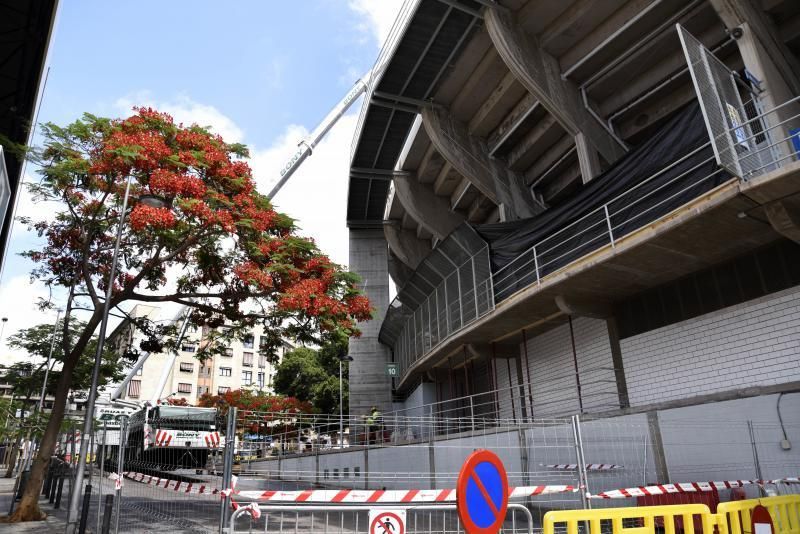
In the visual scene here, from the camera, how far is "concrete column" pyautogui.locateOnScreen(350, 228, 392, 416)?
34.8 meters

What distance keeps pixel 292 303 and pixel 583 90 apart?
12439mm

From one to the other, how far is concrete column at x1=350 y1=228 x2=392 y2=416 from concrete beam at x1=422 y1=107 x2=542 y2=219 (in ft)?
46.3

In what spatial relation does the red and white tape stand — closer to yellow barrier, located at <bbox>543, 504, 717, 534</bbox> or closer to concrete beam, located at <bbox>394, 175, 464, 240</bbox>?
yellow barrier, located at <bbox>543, 504, 717, 534</bbox>

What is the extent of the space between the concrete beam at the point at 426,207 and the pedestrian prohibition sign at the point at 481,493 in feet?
76.9

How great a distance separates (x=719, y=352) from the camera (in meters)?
12.1

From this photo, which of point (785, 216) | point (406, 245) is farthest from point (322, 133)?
point (785, 216)

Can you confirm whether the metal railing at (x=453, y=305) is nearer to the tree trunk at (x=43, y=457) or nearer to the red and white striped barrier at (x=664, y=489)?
the red and white striped barrier at (x=664, y=489)

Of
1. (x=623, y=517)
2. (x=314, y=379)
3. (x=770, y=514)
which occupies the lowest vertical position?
(x=770, y=514)

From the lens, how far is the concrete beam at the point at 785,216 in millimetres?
9375

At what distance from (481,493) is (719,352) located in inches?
427

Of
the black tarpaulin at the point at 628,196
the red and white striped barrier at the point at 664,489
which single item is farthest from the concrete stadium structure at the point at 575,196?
the red and white striped barrier at the point at 664,489

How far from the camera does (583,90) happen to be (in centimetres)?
1780

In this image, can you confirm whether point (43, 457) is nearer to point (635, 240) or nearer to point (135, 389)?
point (635, 240)

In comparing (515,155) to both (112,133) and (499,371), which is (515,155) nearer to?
(499,371)
